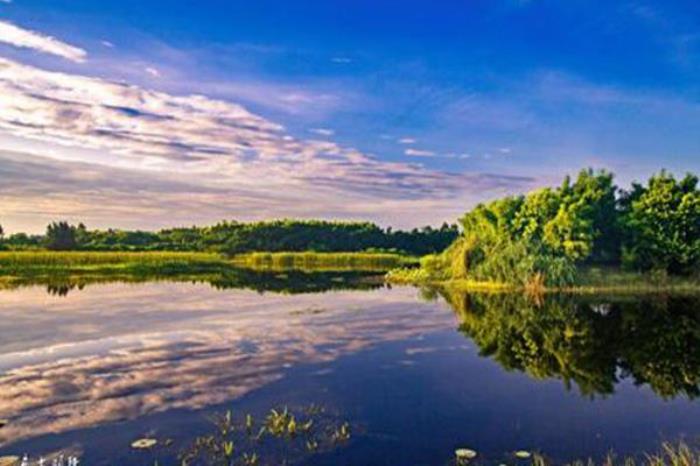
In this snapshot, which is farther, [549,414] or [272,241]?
[272,241]

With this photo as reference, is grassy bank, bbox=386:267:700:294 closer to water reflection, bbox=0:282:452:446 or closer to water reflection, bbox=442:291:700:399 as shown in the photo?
water reflection, bbox=442:291:700:399

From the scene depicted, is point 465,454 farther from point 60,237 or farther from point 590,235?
point 60,237

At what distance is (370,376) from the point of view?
1661 centimetres

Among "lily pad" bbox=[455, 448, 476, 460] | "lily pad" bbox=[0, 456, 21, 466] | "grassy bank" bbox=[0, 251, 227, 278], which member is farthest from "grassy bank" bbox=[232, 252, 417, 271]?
"lily pad" bbox=[0, 456, 21, 466]

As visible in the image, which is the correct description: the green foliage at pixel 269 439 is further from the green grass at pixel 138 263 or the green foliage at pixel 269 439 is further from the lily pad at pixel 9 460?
the green grass at pixel 138 263

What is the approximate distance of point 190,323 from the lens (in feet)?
87.8

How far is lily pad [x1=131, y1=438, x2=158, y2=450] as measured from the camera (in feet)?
34.9

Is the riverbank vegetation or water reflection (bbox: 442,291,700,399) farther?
the riverbank vegetation

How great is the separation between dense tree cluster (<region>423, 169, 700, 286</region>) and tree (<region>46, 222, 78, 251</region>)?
79009mm

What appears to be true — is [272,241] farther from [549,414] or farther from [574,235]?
[549,414]

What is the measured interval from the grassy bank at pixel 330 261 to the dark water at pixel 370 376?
51.0m

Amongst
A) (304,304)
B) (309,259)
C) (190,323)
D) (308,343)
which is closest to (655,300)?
(304,304)

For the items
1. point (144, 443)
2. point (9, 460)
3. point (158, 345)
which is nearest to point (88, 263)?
point (158, 345)

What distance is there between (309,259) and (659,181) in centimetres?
5982
